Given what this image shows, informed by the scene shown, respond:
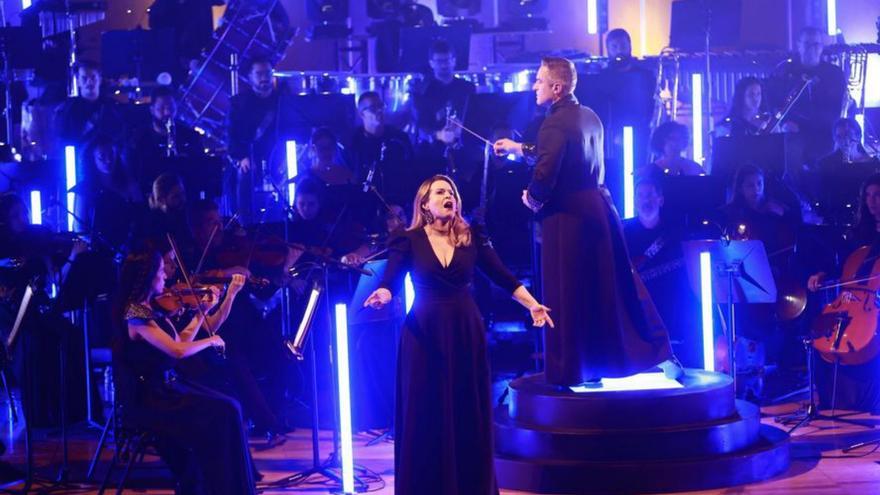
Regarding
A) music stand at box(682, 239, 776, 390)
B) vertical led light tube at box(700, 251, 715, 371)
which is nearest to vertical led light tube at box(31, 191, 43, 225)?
music stand at box(682, 239, 776, 390)

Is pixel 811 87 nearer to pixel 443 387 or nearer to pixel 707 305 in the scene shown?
pixel 707 305

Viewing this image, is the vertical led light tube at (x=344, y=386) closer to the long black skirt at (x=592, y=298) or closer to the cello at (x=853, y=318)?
the long black skirt at (x=592, y=298)

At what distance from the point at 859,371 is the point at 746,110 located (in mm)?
3560

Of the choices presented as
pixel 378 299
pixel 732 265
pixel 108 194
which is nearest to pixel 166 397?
pixel 378 299

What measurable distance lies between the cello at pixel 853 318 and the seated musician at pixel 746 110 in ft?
10.9

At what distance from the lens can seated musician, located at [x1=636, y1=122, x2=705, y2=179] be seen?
456 inches

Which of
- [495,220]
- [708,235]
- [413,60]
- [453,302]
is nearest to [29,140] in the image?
[413,60]

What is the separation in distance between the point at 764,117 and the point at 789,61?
764 millimetres

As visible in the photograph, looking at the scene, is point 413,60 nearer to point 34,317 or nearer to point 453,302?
point 34,317

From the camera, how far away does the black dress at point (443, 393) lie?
674 cm

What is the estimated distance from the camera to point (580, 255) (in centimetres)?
743

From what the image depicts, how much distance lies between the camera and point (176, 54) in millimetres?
13969

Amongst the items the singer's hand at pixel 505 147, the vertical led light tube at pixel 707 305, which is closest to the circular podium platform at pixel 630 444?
the vertical led light tube at pixel 707 305

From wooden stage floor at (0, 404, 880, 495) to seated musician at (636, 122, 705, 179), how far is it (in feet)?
8.26
